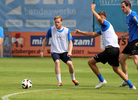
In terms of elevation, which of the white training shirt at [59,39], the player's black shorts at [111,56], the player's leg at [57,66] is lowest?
the player's leg at [57,66]

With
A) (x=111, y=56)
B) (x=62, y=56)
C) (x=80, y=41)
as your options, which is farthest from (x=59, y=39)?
(x=80, y=41)

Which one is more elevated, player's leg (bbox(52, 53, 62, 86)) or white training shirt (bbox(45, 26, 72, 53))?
white training shirt (bbox(45, 26, 72, 53))

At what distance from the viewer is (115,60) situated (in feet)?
25.5

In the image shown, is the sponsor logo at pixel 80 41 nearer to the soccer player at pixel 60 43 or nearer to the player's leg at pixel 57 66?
the soccer player at pixel 60 43

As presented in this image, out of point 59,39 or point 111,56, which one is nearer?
point 111,56

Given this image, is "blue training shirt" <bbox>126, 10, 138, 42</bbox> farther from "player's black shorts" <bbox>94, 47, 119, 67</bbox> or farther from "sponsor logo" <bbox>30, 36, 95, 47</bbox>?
"sponsor logo" <bbox>30, 36, 95, 47</bbox>

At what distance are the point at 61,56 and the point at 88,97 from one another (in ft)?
9.15

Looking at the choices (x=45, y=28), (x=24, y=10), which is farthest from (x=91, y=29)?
(x=24, y=10)

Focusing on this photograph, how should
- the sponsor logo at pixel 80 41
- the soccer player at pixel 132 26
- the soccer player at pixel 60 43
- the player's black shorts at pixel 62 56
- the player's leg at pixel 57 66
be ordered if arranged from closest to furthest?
the soccer player at pixel 132 26 < the player's leg at pixel 57 66 < the player's black shorts at pixel 62 56 < the soccer player at pixel 60 43 < the sponsor logo at pixel 80 41

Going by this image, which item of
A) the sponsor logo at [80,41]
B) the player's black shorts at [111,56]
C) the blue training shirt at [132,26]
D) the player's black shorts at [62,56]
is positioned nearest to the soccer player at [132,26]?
the blue training shirt at [132,26]

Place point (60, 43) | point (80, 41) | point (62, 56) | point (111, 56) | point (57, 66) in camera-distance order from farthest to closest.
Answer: point (80, 41)
point (60, 43)
point (62, 56)
point (57, 66)
point (111, 56)

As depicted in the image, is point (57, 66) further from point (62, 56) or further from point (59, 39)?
point (59, 39)

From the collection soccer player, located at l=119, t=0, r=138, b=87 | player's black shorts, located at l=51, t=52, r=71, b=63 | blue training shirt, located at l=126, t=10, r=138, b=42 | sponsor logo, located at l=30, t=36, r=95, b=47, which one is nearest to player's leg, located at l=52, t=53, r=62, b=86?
player's black shorts, located at l=51, t=52, r=71, b=63

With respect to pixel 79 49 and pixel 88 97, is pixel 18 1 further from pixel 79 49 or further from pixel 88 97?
pixel 88 97
